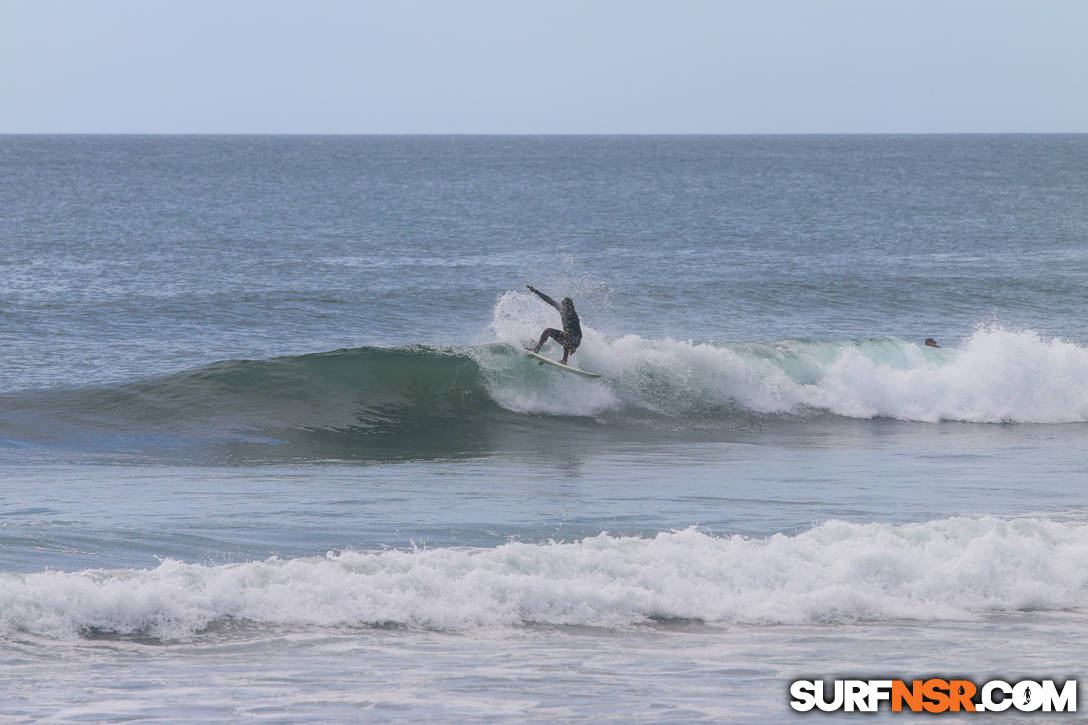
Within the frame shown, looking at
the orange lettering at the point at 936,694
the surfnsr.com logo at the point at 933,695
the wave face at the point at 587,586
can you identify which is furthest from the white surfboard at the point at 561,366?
the orange lettering at the point at 936,694

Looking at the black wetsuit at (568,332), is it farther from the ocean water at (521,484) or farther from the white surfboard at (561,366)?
the ocean water at (521,484)

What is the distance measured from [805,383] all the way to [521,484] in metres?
10.0

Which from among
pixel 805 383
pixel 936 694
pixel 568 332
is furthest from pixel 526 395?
pixel 936 694

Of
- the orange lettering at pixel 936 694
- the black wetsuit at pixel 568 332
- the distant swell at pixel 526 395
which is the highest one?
the black wetsuit at pixel 568 332

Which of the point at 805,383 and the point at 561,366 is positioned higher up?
the point at 561,366

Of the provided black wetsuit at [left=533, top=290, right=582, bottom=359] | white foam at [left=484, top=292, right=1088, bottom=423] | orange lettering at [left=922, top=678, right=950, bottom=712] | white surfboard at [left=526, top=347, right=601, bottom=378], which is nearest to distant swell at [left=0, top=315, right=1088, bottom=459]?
white foam at [left=484, top=292, right=1088, bottom=423]

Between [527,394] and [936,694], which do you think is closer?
[936,694]

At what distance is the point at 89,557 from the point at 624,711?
5820 millimetres

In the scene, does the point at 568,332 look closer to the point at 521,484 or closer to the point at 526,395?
the point at 526,395

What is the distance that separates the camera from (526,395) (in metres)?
22.9

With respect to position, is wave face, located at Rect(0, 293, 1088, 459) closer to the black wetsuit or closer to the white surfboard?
the white surfboard

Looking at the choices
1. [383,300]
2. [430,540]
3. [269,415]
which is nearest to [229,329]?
[383,300]

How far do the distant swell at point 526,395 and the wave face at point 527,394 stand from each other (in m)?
0.04

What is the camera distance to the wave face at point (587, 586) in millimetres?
10062
